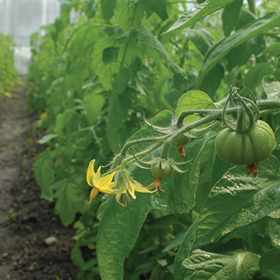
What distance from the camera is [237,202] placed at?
740 millimetres

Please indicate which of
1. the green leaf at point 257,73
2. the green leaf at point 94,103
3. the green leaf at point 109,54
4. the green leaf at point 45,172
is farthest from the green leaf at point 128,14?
the green leaf at point 45,172

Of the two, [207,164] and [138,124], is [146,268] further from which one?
[207,164]

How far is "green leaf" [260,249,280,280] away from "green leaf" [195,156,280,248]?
0.12 meters

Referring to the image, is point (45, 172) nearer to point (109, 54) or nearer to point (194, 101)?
point (109, 54)

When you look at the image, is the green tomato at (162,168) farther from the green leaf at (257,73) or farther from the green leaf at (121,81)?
the green leaf at (121,81)

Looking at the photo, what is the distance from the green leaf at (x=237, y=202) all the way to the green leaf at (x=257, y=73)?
1.58 feet

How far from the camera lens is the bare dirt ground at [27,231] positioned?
2.85 meters

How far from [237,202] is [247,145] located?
26cm

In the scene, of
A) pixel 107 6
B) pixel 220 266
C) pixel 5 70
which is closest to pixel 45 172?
pixel 107 6

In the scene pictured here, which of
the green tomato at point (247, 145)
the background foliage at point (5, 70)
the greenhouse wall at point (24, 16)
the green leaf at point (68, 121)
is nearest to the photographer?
the green tomato at point (247, 145)

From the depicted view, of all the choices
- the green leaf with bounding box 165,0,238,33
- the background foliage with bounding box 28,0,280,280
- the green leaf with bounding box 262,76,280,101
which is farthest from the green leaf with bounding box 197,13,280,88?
the green leaf with bounding box 165,0,238,33

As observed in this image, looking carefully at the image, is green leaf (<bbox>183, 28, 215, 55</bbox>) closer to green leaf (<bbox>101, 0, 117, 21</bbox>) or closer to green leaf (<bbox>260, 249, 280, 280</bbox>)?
green leaf (<bbox>101, 0, 117, 21</bbox>)

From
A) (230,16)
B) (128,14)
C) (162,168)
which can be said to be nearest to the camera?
(162,168)

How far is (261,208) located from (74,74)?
1.65 meters
